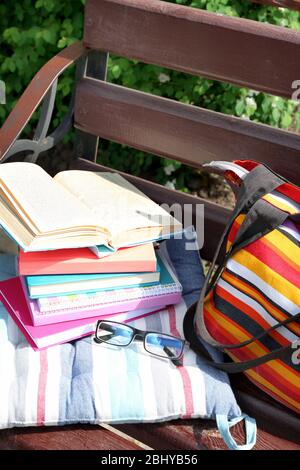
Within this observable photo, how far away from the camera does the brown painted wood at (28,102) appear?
6.61 feet

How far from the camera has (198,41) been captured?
1990 mm

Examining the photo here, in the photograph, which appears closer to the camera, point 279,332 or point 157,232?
point 279,332

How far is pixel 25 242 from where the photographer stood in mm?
1608

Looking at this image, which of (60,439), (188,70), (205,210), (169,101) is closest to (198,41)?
(188,70)

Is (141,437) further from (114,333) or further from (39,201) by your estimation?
(39,201)

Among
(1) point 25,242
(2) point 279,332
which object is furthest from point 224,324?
(1) point 25,242

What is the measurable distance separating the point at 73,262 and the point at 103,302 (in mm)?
130

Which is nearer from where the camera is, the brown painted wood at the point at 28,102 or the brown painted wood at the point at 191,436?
the brown painted wood at the point at 191,436

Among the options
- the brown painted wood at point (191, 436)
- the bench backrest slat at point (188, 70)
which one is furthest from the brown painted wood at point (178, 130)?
the brown painted wood at point (191, 436)

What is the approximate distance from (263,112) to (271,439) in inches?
69.2

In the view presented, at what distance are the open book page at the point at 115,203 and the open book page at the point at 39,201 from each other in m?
0.06

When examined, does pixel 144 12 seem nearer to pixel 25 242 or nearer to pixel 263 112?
pixel 25 242

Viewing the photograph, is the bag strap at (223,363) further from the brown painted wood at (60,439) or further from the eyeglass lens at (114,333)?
the brown painted wood at (60,439)

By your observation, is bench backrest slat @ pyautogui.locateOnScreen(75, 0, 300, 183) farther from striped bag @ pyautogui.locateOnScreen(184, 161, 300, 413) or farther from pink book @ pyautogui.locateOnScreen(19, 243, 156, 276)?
pink book @ pyautogui.locateOnScreen(19, 243, 156, 276)
